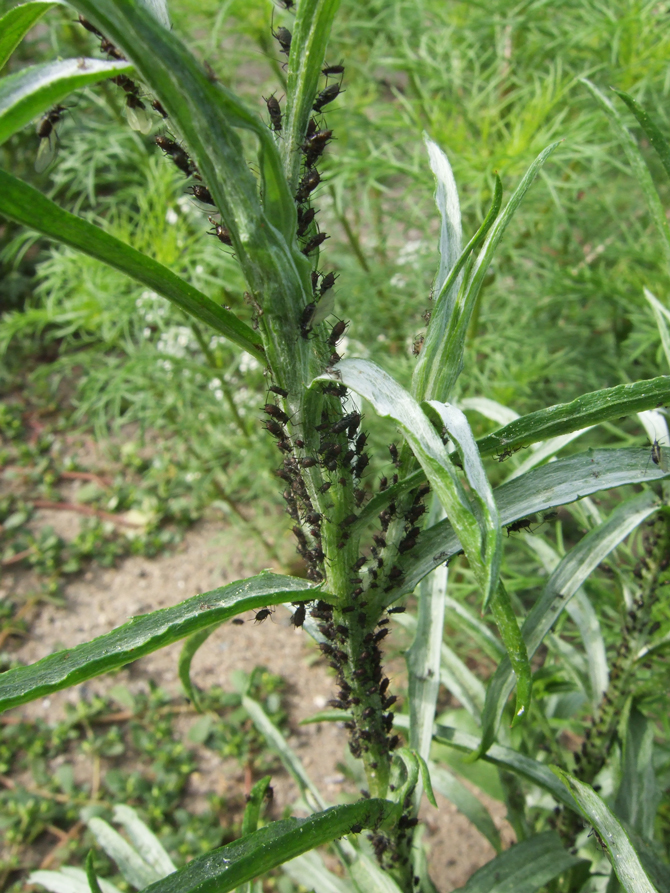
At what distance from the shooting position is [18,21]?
0.36m

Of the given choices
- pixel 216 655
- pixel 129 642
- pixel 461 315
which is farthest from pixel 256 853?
pixel 216 655

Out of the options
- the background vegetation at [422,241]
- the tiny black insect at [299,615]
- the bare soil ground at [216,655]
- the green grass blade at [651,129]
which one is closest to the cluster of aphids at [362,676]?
the tiny black insect at [299,615]

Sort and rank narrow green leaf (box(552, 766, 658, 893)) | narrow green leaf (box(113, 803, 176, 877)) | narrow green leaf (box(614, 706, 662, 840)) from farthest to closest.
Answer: narrow green leaf (box(113, 803, 176, 877))
narrow green leaf (box(614, 706, 662, 840))
narrow green leaf (box(552, 766, 658, 893))

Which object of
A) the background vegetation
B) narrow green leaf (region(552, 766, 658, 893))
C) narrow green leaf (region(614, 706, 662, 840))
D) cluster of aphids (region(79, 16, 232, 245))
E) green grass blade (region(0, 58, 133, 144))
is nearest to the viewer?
green grass blade (region(0, 58, 133, 144))

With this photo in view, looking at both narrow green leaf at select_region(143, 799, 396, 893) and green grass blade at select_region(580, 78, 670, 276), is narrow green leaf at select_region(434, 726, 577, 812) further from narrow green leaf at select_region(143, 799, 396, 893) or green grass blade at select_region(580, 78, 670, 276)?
green grass blade at select_region(580, 78, 670, 276)

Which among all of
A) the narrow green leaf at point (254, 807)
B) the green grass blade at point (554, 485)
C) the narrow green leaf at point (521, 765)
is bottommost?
the narrow green leaf at point (521, 765)

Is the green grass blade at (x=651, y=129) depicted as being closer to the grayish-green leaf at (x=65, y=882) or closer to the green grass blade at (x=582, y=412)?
the green grass blade at (x=582, y=412)

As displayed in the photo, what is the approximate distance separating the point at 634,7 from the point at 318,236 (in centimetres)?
144

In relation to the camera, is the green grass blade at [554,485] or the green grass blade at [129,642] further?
the green grass blade at [554,485]

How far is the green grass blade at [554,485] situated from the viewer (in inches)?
19.5

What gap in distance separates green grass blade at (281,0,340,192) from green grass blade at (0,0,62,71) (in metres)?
0.13

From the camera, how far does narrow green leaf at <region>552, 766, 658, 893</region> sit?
1.72 ft

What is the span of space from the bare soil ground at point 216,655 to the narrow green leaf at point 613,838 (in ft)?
2.82

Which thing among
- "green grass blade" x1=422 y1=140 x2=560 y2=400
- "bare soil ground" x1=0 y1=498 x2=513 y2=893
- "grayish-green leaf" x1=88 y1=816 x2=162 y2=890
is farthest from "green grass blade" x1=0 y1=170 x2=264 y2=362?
"bare soil ground" x1=0 y1=498 x2=513 y2=893
